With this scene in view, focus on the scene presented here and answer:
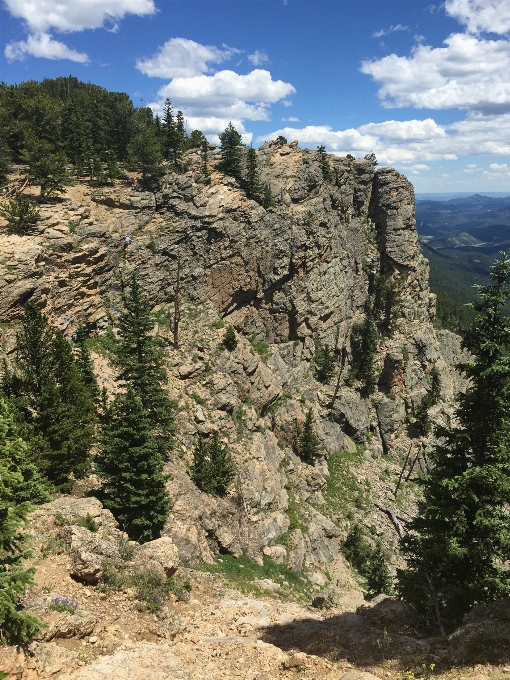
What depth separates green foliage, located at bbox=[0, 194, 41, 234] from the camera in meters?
38.8

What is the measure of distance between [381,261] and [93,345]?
56.6m

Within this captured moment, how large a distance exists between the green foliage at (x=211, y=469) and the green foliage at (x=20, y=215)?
1057 inches

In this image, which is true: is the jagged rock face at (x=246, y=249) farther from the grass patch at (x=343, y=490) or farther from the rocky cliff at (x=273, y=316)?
the grass patch at (x=343, y=490)

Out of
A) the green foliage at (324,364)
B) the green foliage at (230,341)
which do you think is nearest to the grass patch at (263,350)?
the green foliage at (230,341)

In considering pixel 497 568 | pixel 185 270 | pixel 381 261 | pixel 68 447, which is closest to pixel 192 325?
pixel 185 270

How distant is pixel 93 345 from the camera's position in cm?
4172

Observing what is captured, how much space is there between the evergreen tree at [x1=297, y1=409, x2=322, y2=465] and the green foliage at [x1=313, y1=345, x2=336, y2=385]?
13.3 meters

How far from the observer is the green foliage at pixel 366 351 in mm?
69350

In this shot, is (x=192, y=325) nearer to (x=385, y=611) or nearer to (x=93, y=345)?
(x=93, y=345)

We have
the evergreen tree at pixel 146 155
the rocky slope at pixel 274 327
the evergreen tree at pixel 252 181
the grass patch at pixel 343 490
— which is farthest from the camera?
the evergreen tree at pixel 252 181

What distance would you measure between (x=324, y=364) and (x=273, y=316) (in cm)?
1161

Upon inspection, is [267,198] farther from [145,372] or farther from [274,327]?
[145,372]

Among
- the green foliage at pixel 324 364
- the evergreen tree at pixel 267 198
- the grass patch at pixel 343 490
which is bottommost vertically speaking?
the grass patch at pixel 343 490

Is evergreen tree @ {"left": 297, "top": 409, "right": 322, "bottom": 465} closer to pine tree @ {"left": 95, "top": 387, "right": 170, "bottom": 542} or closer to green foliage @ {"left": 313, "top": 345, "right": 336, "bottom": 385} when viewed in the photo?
green foliage @ {"left": 313, "top": 345, "right": 336, "bottom": 385}
